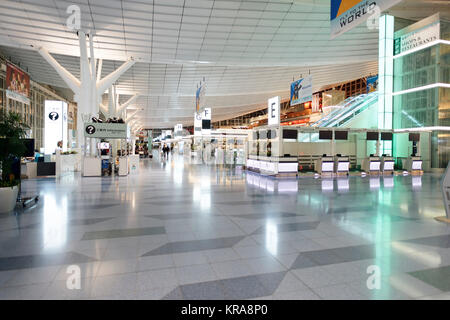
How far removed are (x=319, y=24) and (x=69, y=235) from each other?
59.0ft

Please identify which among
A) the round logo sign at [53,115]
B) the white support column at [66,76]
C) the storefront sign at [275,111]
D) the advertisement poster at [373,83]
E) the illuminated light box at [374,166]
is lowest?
the illuminated light box at [374,166]

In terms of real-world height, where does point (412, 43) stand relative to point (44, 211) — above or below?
above

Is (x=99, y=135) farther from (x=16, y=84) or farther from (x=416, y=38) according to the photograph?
(x=416, y=38)

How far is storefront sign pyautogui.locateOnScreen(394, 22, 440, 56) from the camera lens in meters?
17.3

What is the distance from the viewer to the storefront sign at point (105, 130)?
1409 cm

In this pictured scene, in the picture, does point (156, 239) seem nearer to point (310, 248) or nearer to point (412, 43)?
point (310, 248)

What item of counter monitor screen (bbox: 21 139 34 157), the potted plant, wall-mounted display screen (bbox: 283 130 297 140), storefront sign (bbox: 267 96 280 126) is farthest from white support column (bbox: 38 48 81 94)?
wall-mounted display screen (bbox: 283 130 297 140)

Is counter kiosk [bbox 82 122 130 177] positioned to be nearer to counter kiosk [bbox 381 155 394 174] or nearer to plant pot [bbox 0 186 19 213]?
plant pot [bbox 0 186 19 213]

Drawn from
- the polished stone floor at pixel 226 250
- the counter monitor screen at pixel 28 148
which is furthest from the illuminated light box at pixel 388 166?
the counter monitor screen at pixel 28 148

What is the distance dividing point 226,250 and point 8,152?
216 inches

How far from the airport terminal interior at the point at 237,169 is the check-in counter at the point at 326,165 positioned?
89 mm

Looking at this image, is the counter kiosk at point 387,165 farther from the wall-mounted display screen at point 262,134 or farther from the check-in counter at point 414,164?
the wall-mounted display screen at point 262,134
